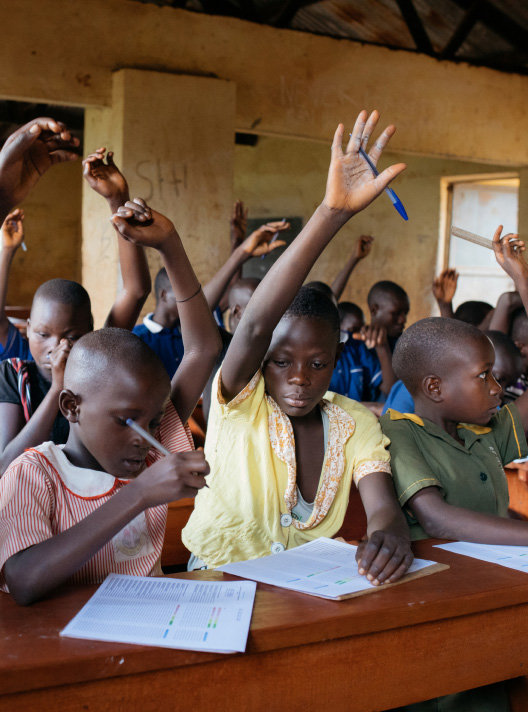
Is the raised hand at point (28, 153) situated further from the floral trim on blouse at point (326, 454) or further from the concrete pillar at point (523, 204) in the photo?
Result: the concrete pillar at point (523, 204)

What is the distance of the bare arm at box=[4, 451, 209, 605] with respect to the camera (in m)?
1.24

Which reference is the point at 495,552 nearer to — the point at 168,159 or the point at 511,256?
the point at 511,256

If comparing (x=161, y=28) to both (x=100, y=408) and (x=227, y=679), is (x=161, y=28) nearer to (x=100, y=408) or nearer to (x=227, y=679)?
(x=100, y=408)

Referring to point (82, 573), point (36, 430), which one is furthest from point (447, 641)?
point (36, 430)

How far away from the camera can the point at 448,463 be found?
1.97 metres

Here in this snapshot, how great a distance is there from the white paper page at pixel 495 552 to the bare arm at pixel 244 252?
1704 millimetres

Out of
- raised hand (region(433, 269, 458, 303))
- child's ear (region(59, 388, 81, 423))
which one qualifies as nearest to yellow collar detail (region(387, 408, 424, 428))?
child's ear (region(59, 388, 81, 423))

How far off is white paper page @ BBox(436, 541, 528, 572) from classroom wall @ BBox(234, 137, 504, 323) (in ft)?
21.3

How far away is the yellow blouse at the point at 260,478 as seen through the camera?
5.70 ft

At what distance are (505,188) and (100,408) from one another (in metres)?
7.85

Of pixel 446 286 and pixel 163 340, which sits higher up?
pixel 446 286

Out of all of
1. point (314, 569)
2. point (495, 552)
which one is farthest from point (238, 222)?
point (314, 569)

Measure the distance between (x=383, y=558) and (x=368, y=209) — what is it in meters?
7.18

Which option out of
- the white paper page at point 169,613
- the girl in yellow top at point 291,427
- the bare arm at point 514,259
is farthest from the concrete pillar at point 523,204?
the white paper page at point 169,613
